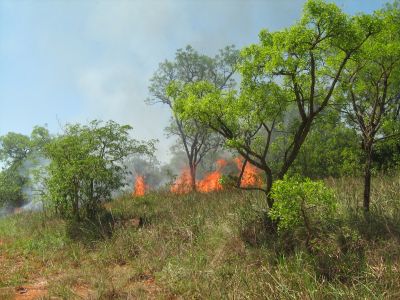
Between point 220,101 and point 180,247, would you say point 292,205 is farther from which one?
point 180,247

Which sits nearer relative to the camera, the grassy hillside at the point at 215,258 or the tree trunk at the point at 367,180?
the grassy hillside at the point at 215,258

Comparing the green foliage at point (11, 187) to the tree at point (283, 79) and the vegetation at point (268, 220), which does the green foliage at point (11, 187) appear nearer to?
the vegetation at point (268, 220)

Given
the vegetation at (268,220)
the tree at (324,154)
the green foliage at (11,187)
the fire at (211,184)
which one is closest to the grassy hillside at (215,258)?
the vegetation at (268,220)

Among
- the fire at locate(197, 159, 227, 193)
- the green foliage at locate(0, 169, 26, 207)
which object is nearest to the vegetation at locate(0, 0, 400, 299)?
the fire at locate(197, 159, 227, 193)

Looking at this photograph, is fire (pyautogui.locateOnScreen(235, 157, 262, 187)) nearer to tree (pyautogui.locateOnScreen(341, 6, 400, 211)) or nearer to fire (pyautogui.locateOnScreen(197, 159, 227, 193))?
fire (pyautogui.locateOnScreen(197, 159, 227, 193))

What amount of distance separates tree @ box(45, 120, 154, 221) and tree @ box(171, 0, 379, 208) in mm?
5964

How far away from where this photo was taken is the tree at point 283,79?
9008 millimetres

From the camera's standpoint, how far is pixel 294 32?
8.92 m

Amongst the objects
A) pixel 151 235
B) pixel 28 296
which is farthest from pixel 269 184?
pixel 28 296

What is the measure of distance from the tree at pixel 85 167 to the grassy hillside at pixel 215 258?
1462 mm

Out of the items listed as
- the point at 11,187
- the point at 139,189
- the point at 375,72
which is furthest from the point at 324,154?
the point at 11,187

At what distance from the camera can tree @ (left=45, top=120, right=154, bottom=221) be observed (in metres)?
15.3

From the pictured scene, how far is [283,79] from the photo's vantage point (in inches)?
392

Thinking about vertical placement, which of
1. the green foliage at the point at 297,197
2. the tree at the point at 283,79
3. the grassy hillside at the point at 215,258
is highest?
the tree at the point at 283,79
